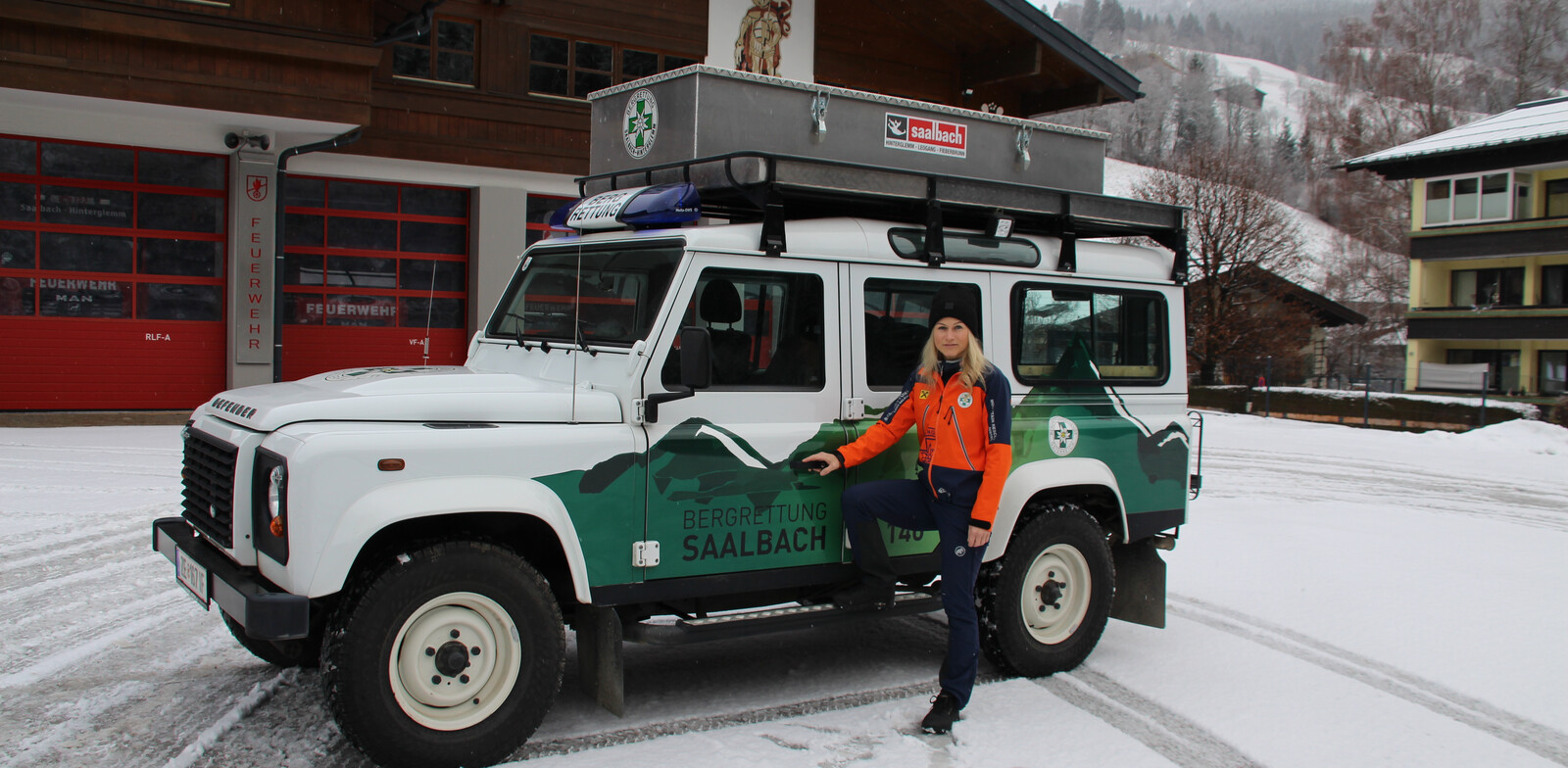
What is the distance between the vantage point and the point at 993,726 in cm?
502

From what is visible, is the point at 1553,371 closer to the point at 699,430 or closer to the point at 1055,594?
the point at 1055,594

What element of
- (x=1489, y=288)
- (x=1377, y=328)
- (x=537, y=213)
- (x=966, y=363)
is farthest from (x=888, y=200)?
(x=1377, y=328)

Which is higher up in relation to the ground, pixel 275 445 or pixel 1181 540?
pixel 275 445

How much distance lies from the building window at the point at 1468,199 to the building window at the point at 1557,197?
4.63 feet

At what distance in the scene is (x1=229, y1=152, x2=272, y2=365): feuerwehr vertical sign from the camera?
15734 mm

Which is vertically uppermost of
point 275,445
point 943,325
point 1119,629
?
point 943,325

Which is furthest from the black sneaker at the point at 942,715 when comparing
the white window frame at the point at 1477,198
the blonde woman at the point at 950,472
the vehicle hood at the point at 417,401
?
the white window frame at the point at 1477,198

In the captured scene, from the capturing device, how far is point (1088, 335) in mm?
6137

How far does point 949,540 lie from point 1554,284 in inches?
1553

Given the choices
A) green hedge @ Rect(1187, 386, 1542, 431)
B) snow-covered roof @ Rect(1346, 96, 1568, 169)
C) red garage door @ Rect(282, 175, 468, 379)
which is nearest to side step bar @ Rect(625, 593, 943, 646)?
red garage door @ Rect(282, 175, 468, 379)

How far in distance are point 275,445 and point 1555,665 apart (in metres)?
6.55

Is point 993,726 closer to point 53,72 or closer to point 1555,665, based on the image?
point 1555,665

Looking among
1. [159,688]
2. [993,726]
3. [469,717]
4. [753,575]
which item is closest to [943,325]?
[753,575]

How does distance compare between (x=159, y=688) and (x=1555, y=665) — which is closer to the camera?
(x=159, y=688)
